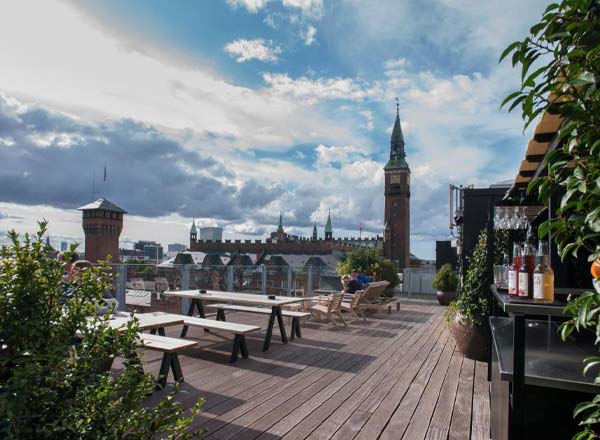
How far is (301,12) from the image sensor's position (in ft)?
19.4

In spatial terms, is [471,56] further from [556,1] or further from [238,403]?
[238,403]

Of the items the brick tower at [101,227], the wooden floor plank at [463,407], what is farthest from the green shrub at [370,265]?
the brick tower at [101,227]

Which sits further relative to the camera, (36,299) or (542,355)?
(542,355)

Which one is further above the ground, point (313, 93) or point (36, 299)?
point (313, 93)

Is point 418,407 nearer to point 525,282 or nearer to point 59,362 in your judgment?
point 525,282

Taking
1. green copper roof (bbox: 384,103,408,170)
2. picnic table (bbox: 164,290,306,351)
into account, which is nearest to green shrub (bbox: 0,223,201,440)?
picnic table (bbox: 164,290,306,351)

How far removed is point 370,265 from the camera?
37.5 ft

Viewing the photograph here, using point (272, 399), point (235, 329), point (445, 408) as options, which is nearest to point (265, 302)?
point (235, 329)

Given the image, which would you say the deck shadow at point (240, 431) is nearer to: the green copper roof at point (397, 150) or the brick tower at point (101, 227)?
the brick tower at point (101, 227)

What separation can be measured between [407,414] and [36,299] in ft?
10.4

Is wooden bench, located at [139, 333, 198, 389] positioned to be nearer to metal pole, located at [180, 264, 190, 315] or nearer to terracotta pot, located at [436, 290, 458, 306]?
metal pole, located at [180, 264, 190, 315]

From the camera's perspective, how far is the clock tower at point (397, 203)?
7006cm

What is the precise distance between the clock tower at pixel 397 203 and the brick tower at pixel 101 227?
42204 mm

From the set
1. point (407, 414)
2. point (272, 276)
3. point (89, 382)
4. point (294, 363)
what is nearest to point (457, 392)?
point (407, 414)
